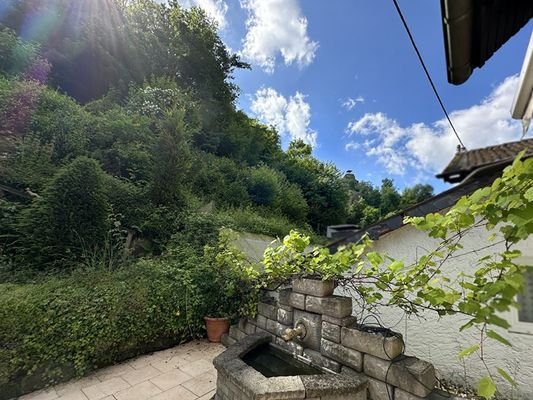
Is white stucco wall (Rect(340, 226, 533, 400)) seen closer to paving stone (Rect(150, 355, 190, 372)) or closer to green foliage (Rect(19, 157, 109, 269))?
paving stone (Rect(150, 355, 190, 372))

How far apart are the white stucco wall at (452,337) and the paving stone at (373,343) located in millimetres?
1058

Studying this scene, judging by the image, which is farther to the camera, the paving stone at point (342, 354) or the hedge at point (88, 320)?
the hedge at point (88, 320)

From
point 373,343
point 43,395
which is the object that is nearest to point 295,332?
point 373,343

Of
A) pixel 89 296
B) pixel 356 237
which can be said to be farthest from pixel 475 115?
pixel 89 296

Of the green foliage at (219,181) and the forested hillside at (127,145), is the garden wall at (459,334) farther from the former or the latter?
the green foliage at (219,181)

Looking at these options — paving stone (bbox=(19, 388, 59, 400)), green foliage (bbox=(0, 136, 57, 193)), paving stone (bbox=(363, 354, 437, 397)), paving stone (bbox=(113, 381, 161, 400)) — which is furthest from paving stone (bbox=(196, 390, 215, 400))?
green foliage (bbox=(0, 136, 57, 193))

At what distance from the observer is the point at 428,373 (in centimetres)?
185

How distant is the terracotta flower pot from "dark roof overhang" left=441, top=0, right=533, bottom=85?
157 inches

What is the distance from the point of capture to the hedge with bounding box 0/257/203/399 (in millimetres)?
2705

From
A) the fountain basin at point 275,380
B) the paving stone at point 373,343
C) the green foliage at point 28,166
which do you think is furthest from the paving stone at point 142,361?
the green foliage at point 28,166

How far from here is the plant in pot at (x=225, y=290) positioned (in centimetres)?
373

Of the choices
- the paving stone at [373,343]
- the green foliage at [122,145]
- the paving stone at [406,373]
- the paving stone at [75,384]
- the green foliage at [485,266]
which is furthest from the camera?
the green foliage at [122,145]

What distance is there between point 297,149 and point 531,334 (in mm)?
21802

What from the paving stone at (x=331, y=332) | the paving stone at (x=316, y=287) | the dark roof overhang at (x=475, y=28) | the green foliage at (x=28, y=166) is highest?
the dark roof overhang at (x=475, y=28)
